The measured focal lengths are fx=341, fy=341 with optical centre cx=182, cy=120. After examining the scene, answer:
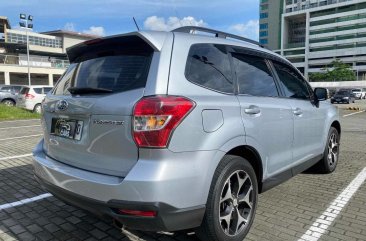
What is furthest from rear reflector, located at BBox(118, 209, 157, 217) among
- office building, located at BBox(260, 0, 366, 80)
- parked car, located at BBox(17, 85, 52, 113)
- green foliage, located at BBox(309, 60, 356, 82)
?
office building, located at BBox(260, 0, 366, 80)

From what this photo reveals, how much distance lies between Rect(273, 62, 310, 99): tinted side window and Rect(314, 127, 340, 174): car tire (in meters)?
1.10

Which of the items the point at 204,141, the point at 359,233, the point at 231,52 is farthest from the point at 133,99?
the point at 359,233

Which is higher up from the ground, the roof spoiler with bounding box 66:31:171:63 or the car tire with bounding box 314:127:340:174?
the roof spoiler with bounding box 66:31:171:63

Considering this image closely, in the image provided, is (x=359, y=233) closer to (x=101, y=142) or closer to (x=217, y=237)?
(x=217, y=237)

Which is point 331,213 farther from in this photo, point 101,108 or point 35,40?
point 35,40

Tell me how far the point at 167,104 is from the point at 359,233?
7.78 feet

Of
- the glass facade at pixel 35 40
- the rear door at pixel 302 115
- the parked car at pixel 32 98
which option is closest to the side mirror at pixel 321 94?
the rear door at pixel 302 115

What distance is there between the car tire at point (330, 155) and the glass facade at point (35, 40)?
67779 millimetres

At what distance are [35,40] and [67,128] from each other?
70593 millimetres

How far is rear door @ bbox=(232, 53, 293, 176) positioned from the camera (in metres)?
3.15

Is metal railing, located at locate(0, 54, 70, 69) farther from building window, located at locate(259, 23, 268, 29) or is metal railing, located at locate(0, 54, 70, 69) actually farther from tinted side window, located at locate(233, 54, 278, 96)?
building window, located at locate(259, 23, 268, 29)

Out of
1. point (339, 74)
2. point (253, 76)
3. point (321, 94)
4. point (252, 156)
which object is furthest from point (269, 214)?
point (339, 74)

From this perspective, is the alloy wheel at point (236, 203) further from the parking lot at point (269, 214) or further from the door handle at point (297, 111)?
the door handle at point (297, 111)

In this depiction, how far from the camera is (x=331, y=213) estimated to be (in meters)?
3.82
